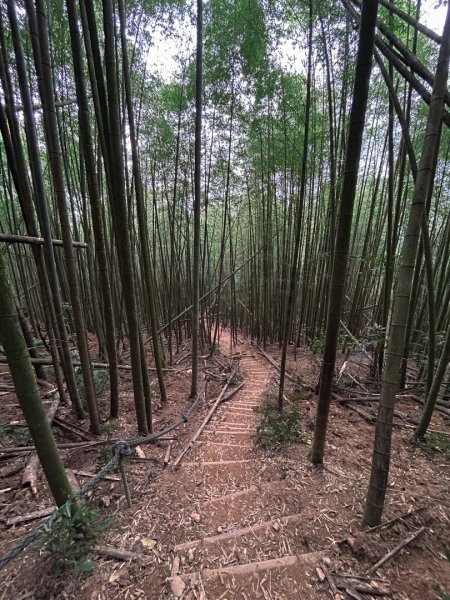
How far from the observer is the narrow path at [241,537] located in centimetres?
116

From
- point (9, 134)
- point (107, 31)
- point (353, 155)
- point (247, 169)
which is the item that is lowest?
point (353, 155)

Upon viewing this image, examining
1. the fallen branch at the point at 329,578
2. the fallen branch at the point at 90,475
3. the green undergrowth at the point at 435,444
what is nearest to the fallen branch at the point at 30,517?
the fallen branch at the point at 90,475

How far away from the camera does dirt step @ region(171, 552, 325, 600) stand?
1127 mm

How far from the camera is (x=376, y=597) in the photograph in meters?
1.07

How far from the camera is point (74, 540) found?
1.30m

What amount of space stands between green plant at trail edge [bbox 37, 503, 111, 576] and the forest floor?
4 centimetres

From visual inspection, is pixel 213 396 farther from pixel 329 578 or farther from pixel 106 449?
→ pixel 329 578

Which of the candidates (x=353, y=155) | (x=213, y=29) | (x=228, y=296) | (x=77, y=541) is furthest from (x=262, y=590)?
(x=228, y=296)

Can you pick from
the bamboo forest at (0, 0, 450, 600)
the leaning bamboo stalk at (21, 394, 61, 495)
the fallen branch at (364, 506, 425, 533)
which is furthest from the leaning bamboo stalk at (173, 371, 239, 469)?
the fallen branch at (364, 506, 425, 533)

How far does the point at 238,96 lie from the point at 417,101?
104 inches

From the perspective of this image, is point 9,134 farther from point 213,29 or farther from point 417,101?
point 417,101

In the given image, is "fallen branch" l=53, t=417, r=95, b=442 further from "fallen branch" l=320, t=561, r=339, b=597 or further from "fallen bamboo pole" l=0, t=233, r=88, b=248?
"fallen branch" l=320, t=561, r=339, b=597

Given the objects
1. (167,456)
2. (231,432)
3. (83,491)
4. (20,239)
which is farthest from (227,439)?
(20,239)

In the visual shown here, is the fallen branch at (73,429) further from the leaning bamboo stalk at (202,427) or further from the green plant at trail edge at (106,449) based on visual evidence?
the leaning bamboo stalk at (202,427)
